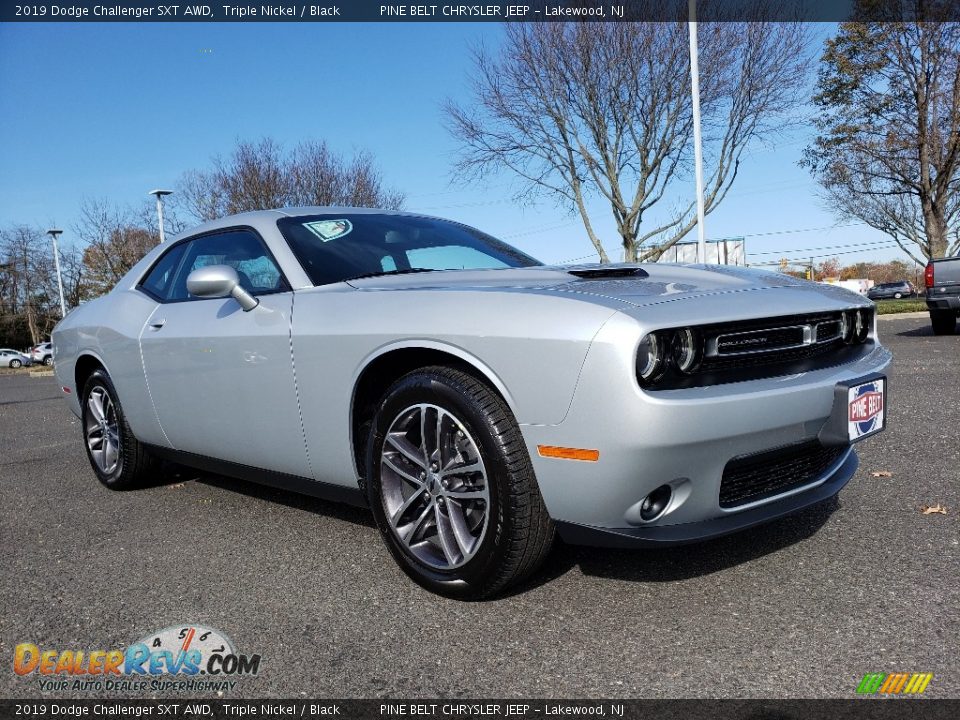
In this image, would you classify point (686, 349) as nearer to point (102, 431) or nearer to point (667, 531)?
point (667, 531)

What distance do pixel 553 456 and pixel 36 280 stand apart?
171ft

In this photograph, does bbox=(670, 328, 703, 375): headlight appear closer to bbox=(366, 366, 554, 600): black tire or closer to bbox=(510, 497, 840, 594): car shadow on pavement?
bbox=(366, 366, 554, 600): black tire

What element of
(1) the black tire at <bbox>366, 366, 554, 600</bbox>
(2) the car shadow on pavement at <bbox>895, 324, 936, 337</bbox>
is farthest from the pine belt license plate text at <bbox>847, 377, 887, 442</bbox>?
(2) the car shadow on pavement at <bbox>895, 324, 936, 337</bbox>

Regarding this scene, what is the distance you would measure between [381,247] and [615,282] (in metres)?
1.26

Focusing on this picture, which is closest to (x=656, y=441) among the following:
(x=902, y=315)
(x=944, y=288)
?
(x=944, y=288)

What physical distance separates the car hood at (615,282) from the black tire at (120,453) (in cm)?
200

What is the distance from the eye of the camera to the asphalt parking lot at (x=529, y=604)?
78.8 inches

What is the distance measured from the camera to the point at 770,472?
7.91ft

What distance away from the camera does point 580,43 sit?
16094 millimetres

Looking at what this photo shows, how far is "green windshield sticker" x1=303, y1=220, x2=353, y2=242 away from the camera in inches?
134

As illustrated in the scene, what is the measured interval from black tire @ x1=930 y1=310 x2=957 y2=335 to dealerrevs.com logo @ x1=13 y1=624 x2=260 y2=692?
13.0 meters

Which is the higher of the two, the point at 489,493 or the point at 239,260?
the point at 239,260

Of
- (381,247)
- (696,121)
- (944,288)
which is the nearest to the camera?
(381,247)

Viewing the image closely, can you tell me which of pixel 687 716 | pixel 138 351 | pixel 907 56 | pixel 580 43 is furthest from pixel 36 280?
pixel 687 716
